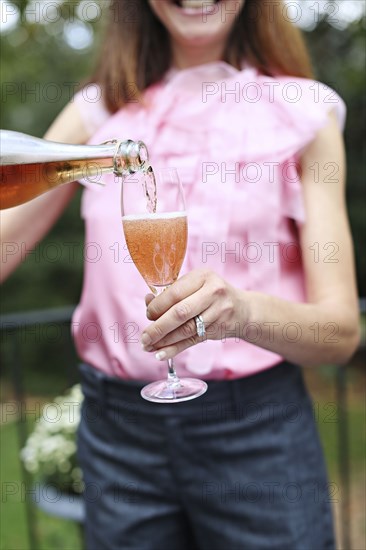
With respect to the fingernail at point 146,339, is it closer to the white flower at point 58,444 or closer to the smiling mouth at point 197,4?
the smiling mouth at point 197,4

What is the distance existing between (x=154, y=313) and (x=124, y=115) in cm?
66

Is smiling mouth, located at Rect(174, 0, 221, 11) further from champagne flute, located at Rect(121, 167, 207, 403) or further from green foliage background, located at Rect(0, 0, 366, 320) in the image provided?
green foliage background, located at Rect(0, 0, 366, 320)

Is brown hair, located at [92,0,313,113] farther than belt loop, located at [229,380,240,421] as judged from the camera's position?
Yes

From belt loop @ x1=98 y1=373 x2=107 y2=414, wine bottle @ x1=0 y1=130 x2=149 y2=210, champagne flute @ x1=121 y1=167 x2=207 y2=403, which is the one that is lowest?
belt loop @ x1=98 y1=373 x2=107 y2=414

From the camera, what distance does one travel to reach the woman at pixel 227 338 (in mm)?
1380

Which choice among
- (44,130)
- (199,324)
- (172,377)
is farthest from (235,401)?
(44,130)

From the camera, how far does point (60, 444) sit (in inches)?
119

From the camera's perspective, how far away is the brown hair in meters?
1.60

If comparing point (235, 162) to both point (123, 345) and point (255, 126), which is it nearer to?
point (255, 126)

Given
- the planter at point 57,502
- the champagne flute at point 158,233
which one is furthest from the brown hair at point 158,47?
the planter at point 57,502

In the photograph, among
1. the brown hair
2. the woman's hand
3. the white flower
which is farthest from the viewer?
the white flower

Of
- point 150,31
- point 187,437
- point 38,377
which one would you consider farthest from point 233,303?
point 38,377

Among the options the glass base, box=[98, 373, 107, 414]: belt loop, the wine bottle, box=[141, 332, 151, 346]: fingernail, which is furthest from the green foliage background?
box=[141, 332, 151, 346]: fingernail

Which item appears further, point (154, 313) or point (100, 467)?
point (100, 467)
